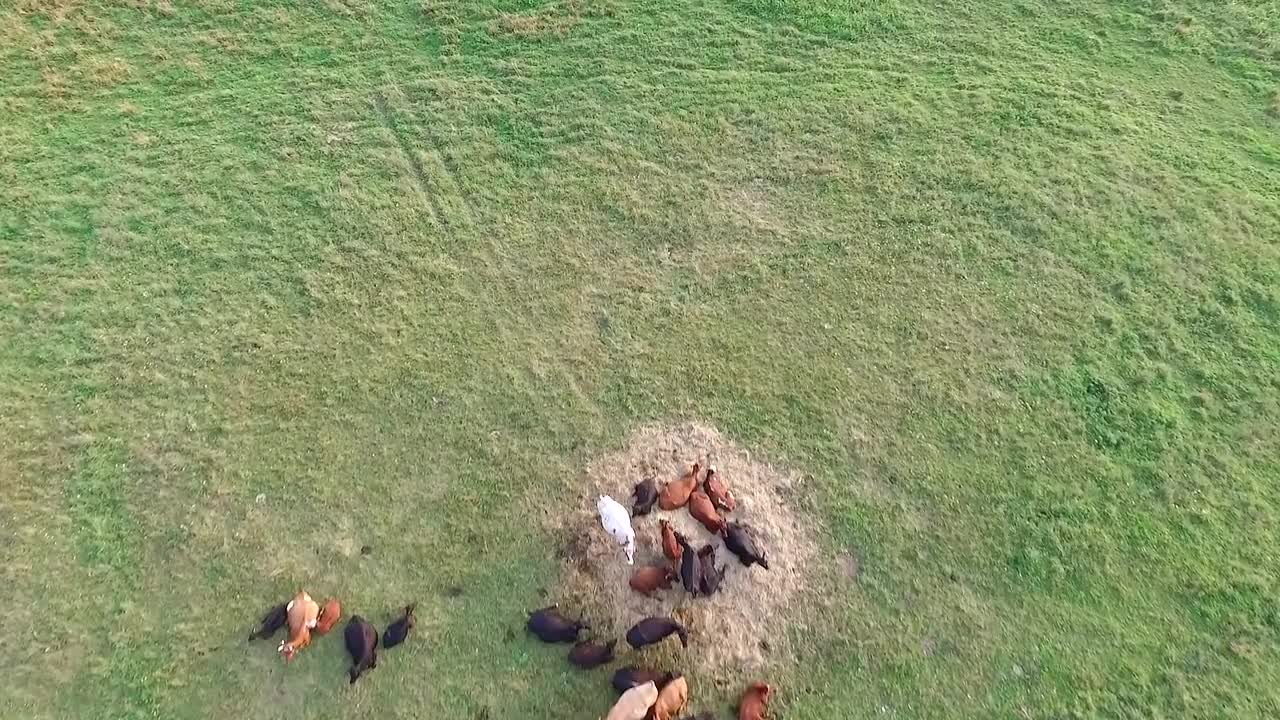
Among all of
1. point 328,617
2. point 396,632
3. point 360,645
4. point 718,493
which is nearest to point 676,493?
point 718,493

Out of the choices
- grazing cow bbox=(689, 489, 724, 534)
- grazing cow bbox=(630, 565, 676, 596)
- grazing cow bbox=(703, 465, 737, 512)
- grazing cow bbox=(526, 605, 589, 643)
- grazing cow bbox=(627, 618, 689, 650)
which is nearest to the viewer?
grazing cow bbox=(627, 618, 689, 650)

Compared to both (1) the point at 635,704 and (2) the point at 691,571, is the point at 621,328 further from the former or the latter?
(1) the point at 635,704

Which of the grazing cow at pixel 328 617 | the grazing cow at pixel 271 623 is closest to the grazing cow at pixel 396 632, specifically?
the grazing cow at pixel 328 617

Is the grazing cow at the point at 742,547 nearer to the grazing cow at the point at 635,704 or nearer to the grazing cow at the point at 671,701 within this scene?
the grazing cow at the point at 671,701

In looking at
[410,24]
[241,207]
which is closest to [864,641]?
[241,207]

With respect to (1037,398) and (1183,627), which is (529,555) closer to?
(1037,398)

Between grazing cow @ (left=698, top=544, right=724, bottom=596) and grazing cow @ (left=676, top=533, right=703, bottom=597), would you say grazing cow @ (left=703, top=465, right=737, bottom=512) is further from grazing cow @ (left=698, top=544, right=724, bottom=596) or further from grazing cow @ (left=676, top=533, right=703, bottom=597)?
grazing cow @ (left=676, top=533, right=703, bottom=597)

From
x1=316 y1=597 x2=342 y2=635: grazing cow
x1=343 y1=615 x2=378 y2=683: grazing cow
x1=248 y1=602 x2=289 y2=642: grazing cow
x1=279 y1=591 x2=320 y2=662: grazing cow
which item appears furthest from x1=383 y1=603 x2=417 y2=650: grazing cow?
x1=248 y1=602 x2=289 y2=642: grazing cow

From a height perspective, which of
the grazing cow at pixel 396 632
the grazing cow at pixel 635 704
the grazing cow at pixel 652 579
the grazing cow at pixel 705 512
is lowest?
A: the grazing cow at pixel 396 632
